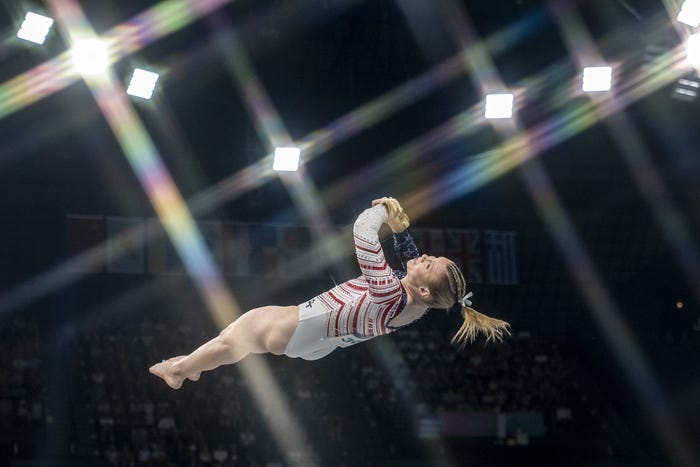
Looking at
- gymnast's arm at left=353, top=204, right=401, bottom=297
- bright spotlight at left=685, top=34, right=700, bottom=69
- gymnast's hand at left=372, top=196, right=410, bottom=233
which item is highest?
bright spotlight at left=685, top=34, right=700, bottom=69

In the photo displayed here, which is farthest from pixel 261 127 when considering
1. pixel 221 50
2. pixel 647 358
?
pixel 647 358

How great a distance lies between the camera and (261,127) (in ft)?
46.6

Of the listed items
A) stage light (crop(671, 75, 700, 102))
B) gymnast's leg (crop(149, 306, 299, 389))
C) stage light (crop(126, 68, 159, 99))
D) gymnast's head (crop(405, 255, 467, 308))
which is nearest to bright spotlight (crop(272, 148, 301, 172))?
stage light (crop(126, 68, 159, 99))

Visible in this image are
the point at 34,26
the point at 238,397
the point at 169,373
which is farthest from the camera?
the point at 238,397

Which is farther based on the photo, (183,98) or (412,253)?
(183,98)

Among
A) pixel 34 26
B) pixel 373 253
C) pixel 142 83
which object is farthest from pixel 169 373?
pixel 34 26

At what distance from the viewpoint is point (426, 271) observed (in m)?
5.66

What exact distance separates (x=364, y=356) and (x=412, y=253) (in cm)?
1032

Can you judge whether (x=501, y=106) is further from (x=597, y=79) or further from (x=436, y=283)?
(x=436, y=283)

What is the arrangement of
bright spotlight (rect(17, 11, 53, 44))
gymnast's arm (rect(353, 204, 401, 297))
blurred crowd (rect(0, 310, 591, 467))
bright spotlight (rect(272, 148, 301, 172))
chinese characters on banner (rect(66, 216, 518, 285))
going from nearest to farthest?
1. gymnast's arm (rect(353, 204, 401, 297))
2. bright spotlight (rect(272, 148, 301, 172))
3. bright spotlight (rect(17, 11, 53, 44))
4. blurred crowd (rect(0, 310, 591, 467))
5. chinese characters on banner (rect(66, 216, 518, 285))

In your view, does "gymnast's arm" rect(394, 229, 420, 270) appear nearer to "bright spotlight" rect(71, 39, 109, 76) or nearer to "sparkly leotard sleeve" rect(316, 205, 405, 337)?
"sparkly leotard sleeve" rect(316, 205, 405, 337)

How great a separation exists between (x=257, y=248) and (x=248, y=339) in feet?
32.3

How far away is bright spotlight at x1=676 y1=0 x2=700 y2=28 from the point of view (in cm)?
984

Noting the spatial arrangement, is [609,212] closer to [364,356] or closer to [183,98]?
[364,356]
